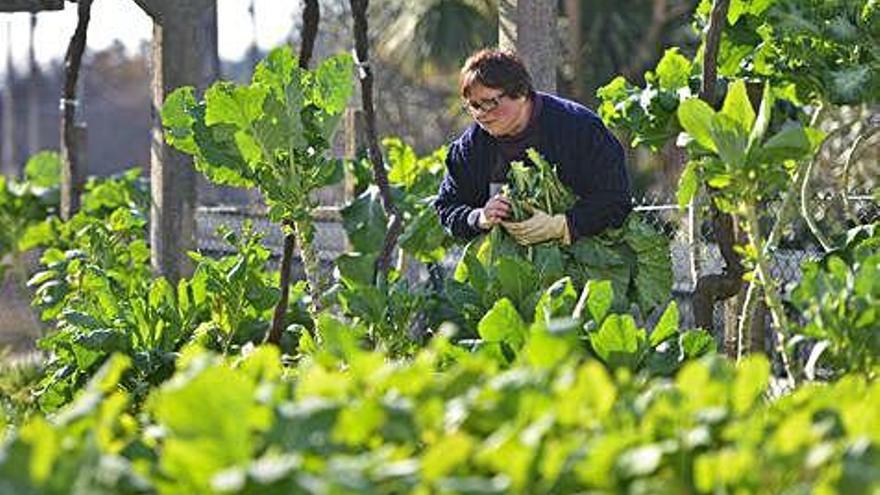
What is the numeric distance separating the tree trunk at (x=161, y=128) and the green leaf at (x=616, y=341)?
4.53 meters

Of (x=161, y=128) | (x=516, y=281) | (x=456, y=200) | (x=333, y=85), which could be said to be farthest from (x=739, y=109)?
(x=161, y=128)

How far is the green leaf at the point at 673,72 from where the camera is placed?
6125 mm

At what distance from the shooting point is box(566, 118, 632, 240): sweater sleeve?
17.9 feet

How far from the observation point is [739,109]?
146 inches

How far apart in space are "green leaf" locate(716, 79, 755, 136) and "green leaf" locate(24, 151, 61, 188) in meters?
8.10

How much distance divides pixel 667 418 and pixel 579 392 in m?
0.12

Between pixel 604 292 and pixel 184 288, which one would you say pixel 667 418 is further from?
pixel 184 288

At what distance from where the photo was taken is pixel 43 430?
2041mm

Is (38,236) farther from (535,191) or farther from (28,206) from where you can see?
(535,191)

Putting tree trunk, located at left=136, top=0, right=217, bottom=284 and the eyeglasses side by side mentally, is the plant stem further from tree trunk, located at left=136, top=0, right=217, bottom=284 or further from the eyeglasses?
tree trunk, located at left=136, top=0, right=217, bottom=284

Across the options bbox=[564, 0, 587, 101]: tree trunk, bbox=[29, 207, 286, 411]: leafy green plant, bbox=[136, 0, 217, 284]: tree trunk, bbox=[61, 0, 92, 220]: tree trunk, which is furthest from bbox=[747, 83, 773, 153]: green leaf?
bbox=[564, 0, 587, 101]: tree trunk

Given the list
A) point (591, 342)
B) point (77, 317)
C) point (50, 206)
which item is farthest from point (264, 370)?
point (50, 206)

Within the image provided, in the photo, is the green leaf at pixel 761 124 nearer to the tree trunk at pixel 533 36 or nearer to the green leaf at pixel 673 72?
the green leaf at pixel 673 72

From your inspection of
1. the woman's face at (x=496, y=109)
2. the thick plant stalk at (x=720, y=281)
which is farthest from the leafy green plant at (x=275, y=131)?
the thick plant stalk at (x=720, y=281)
